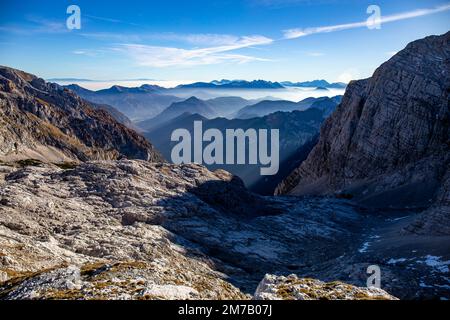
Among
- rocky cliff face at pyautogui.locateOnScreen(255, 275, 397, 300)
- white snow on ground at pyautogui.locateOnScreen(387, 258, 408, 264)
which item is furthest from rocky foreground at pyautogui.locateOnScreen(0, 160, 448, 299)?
rocky cliff face at pyautogui.locateOnScreen(255, 275, 397, 300)

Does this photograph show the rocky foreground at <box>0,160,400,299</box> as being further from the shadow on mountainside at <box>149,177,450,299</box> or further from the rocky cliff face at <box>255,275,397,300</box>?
the rocky cliff face at <box>255,275,397,300</box>

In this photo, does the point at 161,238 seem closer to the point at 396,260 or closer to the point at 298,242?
the point at 298,242

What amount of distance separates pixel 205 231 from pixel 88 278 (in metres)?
50.1

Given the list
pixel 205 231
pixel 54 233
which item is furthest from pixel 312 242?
pixel 54 233

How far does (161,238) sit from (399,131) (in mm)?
127289

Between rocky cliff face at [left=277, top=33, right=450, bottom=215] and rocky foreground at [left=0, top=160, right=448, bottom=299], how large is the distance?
36.6 meters

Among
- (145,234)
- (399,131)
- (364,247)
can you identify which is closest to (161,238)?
(145,234)

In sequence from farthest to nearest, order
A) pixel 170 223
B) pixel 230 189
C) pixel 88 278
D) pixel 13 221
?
pixel 230 189 → pixel 170 223 → pixel 13 221 → pixel 88 278

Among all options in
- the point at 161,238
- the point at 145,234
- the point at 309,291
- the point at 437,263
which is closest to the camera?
the point at 309,291

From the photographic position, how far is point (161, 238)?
222ft

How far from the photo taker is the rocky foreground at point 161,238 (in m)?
30.2

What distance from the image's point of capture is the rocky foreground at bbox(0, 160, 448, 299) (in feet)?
98.9
